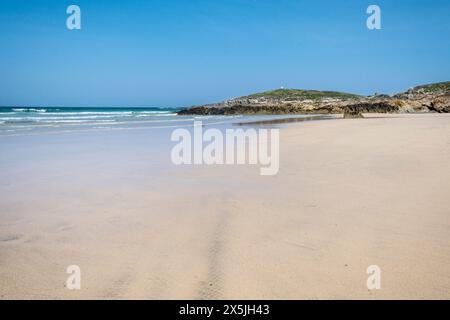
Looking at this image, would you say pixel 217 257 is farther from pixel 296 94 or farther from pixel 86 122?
pixel 296 94

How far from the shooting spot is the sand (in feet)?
7.59

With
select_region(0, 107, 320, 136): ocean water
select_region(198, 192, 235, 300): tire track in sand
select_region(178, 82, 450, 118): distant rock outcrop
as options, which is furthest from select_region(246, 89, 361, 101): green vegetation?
select_region(198, 192, 235, 300): tire track in sand

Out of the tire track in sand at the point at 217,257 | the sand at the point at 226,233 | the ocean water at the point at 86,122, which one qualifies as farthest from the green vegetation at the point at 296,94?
the tire track in sand at the point at 217,257

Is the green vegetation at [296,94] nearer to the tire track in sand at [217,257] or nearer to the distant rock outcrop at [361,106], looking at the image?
the distant rock outcrop at [361,106]

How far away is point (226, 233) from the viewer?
3.21 metres

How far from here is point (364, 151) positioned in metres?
8.41

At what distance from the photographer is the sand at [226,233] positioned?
2312 mm

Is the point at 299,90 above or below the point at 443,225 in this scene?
above

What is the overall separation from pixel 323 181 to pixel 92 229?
3.28 meters

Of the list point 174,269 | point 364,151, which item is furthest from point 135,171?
point 364,151

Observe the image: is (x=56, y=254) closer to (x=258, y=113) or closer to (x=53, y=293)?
(x=53, y=293)

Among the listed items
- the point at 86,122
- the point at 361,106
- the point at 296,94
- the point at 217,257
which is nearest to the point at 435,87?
the point at 296,94
